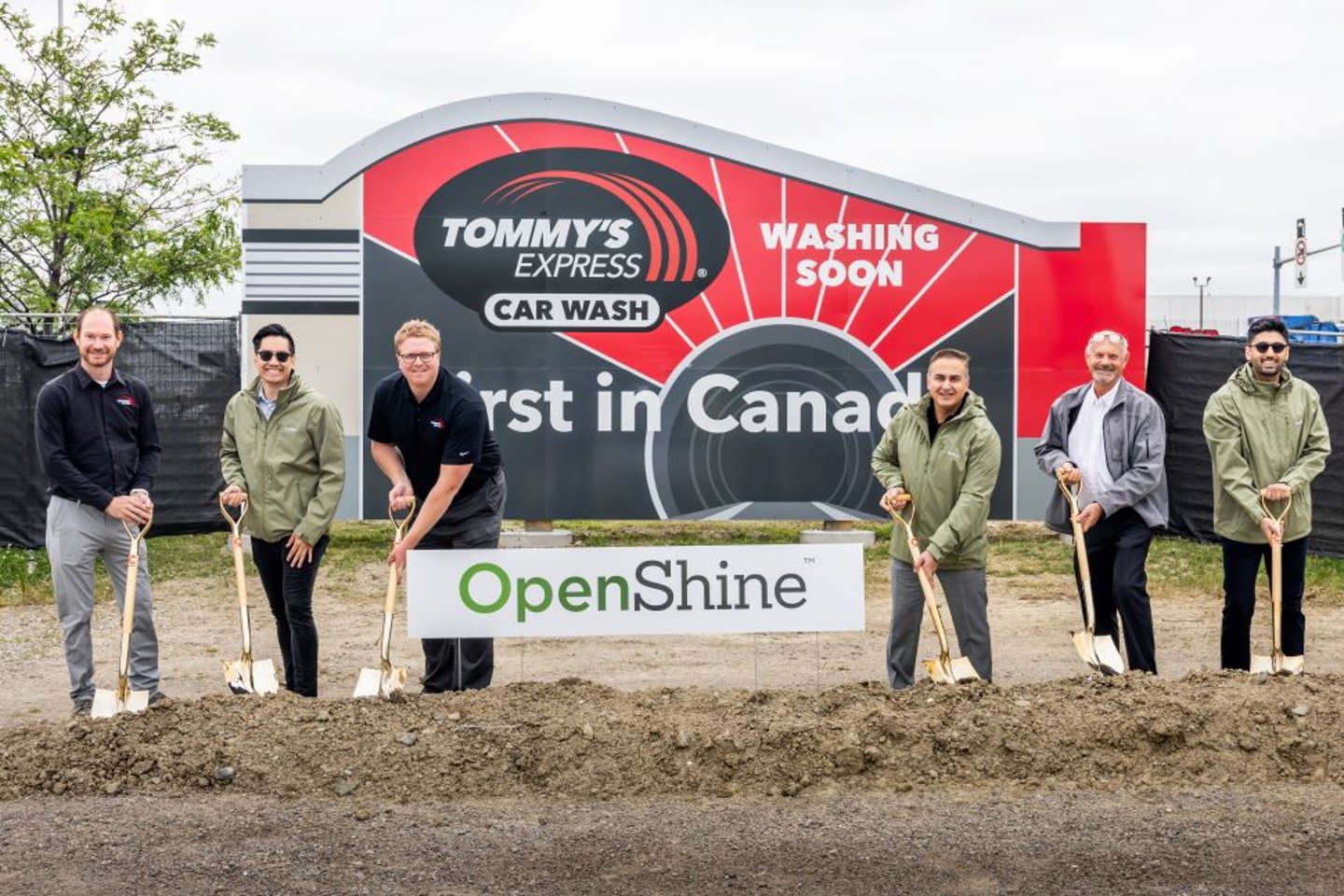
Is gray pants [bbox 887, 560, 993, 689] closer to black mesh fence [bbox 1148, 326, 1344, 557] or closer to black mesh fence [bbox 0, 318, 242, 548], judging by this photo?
black mesh fence [bbox 1148, 326, 1344, 557]

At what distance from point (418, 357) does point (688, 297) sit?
670 centimetres

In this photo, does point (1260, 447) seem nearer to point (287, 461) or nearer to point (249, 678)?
point (287, 461)

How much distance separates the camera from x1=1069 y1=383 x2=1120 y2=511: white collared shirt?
276 inches

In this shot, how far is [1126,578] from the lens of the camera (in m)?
6.90

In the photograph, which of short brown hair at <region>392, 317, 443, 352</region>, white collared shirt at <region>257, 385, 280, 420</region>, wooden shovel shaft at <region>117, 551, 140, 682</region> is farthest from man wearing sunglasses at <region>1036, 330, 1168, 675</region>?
wooden shovel shaft at <region>117, 551, 140, 682</region>

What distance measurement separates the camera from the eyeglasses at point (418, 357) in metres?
6.57

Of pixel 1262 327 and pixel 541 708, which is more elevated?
pixel 1262 327

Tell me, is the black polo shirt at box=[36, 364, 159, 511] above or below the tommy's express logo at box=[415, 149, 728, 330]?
below

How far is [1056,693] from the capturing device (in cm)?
626

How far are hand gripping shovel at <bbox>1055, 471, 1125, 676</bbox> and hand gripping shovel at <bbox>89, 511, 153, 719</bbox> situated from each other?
4462mm

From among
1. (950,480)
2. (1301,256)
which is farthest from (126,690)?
(1301,256)

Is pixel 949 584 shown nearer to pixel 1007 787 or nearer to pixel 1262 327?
pixel 1007 787

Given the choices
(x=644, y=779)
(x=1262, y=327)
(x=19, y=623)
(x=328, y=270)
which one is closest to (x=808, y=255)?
(x=328, y=270)

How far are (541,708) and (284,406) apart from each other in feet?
6.60
